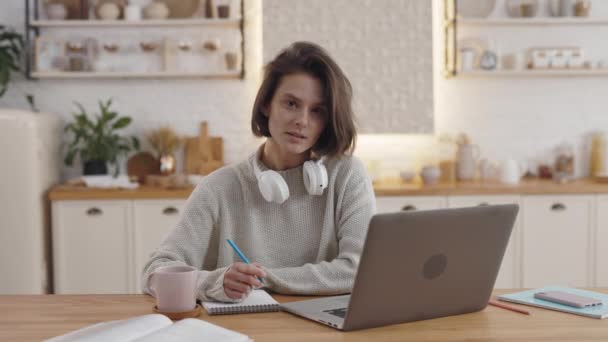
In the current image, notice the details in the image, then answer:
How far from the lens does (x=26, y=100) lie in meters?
4.56

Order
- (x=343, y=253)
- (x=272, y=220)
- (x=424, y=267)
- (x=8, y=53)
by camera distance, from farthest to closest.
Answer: (x=8, y=53) → (x=272, y=220) → (x=343, y=253) → (x=424, y=267)

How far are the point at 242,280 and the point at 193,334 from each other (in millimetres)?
324

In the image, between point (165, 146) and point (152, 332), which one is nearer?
point (152, 332)

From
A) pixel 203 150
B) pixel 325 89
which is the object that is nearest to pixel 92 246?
pixel 203 150

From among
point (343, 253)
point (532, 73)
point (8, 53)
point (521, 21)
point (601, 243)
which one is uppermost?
point (521, 21)

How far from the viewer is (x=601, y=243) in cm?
415

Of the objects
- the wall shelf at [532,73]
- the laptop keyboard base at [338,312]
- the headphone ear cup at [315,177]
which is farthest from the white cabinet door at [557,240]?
the laptop keyboard base at [338,312]

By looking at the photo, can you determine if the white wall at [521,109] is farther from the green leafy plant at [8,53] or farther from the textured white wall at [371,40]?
the green leafy plant at [8,53]

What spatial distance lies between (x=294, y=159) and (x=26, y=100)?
2.88 meters

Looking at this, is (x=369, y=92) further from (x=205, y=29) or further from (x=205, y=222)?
(x=205, y=222)

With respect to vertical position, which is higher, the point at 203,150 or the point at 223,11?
the point at 223,11

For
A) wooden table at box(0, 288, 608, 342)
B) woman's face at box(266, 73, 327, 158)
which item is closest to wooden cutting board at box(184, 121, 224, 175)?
woman's face at box(266, 73, 327, 158)

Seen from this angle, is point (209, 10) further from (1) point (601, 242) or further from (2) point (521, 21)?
(1) point (601, 242)

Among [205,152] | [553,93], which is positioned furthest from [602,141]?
[205,152]
